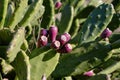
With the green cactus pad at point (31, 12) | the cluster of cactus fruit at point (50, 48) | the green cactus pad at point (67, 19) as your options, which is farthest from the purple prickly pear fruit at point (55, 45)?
the green cactus pad at point (67, 19)

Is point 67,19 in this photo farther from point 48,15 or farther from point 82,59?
point 82,59

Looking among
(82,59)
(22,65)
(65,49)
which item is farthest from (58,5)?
(22,65)

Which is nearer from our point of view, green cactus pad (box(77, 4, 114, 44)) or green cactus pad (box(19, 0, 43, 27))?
green cactus pad (box(19, 0, 43, 27))

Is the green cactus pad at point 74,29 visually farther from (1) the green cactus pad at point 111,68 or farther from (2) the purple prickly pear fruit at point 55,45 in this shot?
(2) the purple prickly pear fruit at point 55,45

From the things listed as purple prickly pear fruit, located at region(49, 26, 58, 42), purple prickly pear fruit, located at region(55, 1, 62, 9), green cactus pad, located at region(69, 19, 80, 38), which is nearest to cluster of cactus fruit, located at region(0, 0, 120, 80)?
purple prickly pear fruit, located at region(49, 26, 58, 42)

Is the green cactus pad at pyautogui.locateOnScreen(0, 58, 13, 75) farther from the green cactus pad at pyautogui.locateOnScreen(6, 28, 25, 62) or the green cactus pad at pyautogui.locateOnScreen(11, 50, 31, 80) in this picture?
the green cactus pad at pyautogui.locateOnScreen(6, 28, 25, 62)
